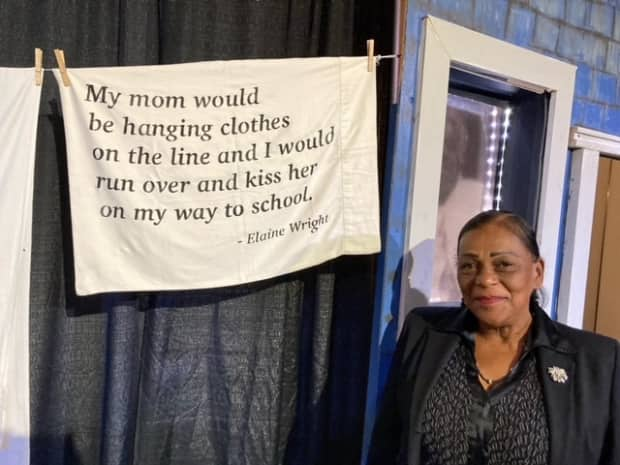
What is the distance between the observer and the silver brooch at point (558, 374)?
1.45m

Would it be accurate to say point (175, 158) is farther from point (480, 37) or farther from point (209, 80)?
point (480, 37)

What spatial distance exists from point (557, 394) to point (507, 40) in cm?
146

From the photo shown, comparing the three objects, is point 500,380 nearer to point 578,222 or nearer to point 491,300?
point 491,300

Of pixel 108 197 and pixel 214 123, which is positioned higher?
pixel 214 123

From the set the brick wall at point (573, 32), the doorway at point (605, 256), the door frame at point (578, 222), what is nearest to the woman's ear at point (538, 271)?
the brick wall at point (573, 32)

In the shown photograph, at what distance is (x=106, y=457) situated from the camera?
1.74m

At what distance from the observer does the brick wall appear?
2.23m

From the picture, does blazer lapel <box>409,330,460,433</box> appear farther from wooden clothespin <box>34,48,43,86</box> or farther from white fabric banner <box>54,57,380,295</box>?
wooden clothespin <box>34,48,43,86</box>

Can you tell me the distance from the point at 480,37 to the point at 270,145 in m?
0.97

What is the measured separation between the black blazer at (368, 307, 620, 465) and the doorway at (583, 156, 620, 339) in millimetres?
1351

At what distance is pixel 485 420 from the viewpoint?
1435 millimetres

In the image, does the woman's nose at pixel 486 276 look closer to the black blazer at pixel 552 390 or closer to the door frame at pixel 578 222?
the black blazer at pixel 552 390

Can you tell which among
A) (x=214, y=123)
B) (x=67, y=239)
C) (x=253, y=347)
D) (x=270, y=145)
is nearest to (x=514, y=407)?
(x=253, y=347)

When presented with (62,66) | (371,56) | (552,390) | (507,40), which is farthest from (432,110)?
(62,66)
